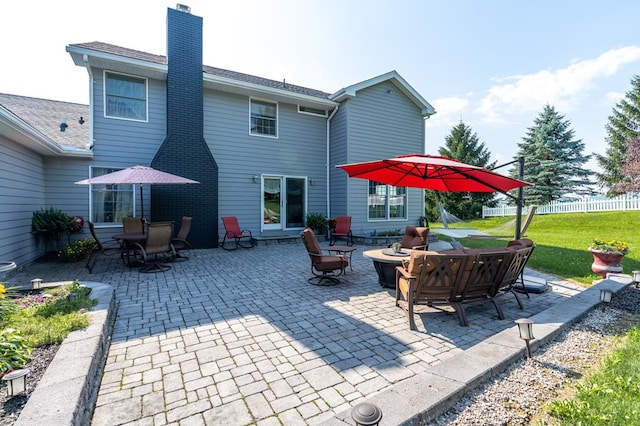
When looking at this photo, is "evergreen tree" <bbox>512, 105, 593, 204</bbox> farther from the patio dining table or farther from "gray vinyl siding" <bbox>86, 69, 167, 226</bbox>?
the patio dining table

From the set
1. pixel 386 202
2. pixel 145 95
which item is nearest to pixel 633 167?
pixel 386 202

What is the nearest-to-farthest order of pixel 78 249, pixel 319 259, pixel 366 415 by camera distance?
pixel 366 415, pixel 319 259, pixel 78 249

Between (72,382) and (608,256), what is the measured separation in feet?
26.1

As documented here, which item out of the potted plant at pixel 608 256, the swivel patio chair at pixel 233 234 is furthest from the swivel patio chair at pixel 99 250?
the potted plant at pixel 608 256

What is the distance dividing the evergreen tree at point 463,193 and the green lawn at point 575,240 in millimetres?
4045

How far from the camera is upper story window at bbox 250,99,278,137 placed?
10.9 metres

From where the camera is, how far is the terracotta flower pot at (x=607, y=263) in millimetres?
5539

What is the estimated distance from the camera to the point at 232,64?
12.8 meters

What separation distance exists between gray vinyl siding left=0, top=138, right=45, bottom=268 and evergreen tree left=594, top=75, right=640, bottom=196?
3054 cm

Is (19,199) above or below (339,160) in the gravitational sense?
below

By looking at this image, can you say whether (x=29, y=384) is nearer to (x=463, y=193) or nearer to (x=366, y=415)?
(x=366, y=415)

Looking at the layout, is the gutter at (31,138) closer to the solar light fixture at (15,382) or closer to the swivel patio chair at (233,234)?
the swivel patio chair at (233,234)

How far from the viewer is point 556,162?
21938 mm

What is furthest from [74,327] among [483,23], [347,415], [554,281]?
[483,23]
